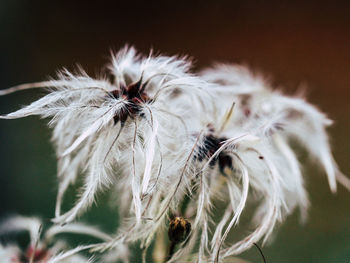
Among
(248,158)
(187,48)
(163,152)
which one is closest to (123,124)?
(163,152)

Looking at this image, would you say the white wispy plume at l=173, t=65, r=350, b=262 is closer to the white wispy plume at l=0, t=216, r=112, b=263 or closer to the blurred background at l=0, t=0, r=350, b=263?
the white wispy plume at l=0, t=216, r=112, b=263

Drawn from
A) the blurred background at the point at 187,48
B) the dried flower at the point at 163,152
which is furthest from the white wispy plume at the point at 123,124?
the blurred background at the point at 187,48

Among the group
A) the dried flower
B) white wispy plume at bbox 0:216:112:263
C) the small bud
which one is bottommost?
white wispy plume at bbox 0:216:112:263

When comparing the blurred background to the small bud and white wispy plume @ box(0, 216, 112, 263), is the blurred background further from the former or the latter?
the small bud

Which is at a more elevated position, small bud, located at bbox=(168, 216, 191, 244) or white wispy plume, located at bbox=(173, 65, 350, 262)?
white wispy plume, located at bbox=(173, 65, 350, 262)

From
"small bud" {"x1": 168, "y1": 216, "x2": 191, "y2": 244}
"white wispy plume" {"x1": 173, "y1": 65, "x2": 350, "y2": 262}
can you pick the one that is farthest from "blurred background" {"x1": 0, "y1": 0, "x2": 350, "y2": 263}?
"small bud" {"x1": 168, "y1": 216, "x2": 191, "y2": 244}

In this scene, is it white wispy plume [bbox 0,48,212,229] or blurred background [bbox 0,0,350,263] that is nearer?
white wispy plume [bbox 0,48,212,229]

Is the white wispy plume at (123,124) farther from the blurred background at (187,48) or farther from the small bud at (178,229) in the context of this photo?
the blurred background at (187,48)

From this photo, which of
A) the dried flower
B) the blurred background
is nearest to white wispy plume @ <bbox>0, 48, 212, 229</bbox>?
the dried flower
